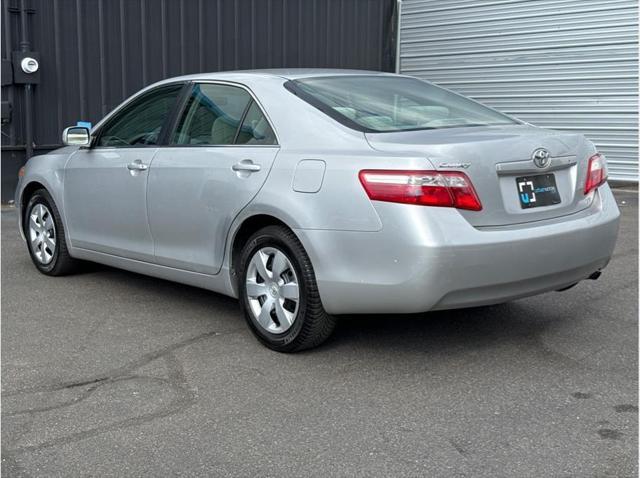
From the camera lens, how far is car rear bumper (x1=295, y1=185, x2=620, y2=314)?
13.2 ft

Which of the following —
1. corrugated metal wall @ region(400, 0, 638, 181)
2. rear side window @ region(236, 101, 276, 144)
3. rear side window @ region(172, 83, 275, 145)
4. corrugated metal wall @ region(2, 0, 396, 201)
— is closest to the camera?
rear side window @ region(236, 101, 276, 144)

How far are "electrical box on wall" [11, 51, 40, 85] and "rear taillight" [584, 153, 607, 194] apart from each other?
8141mm

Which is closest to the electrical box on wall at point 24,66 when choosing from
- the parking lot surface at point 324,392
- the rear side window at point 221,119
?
the parking lot surface at point 324,392

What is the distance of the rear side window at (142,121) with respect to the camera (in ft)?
18.7

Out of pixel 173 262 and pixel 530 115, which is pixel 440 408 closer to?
pixel 173 262

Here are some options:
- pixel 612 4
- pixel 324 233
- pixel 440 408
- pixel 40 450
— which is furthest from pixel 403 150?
pixel 612 4

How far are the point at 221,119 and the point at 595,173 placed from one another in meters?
2.22

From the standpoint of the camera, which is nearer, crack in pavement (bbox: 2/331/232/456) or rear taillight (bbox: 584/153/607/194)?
crack in pavement (bbox: 2/331/232/456)

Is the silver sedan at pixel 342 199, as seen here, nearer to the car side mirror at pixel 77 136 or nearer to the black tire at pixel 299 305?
the black tire at pixel 299 305

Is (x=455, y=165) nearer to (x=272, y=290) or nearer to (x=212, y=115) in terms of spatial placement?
(x=272, y=290)

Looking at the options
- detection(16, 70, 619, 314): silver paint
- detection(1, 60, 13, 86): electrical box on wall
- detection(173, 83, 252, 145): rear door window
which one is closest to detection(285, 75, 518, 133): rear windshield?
detection(16, 70, 619, 314): silver paint

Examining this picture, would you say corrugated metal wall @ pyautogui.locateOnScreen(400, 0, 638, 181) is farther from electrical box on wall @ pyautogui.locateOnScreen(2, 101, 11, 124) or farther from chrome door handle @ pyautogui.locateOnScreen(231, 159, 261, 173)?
chrome door handle @ pyautogui.locateOnScreen(231, 159, 261, 173)

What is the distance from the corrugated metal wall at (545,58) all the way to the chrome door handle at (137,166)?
9.80m

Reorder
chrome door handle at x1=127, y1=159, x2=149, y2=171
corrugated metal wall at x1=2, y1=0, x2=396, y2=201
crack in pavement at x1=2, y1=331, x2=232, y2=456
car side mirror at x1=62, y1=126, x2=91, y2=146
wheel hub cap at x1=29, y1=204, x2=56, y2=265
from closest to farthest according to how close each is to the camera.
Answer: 1. crack in pavement at x1=2, y1=331, x2=232, y2=456
2. chrome door handle at x1=127, y1=159, x2=149, y2=171
3. car side mirror at x1=62, y1=126, x2=91, y2=146
4. wheel hub cap at x1=29, y1=204, x2=56, y2=265
5. corrugated metal wall at x1=2, y1=0, x2=396, y2=201
